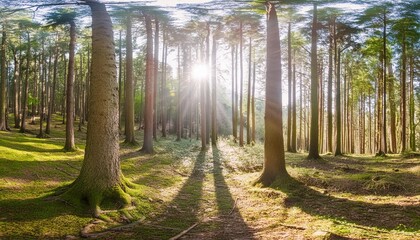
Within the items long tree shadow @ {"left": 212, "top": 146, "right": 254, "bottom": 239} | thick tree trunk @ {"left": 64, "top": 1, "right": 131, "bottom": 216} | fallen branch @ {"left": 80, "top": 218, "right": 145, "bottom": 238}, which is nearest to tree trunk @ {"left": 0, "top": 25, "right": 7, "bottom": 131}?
long tree shadow @ {"left": 212, "top": 146, "right": 254, "bottom": 239}

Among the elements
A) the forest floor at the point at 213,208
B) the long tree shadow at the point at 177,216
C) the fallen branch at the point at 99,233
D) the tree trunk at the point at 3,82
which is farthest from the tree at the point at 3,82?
the fallen branch at the point at 99,233

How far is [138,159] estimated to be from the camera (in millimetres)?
15125

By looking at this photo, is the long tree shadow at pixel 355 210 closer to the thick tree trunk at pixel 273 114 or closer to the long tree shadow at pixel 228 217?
the thick tree trunk at pixel 273 114

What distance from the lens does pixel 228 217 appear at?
24.8 feet

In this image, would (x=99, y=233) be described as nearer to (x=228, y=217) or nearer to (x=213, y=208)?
(x=228, y=217)

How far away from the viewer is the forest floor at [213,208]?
19.0ft

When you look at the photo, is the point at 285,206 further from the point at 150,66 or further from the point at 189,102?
the point at 189,102

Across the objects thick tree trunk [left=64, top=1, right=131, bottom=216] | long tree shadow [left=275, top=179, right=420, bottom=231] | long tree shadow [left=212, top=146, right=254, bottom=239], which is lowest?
long tree shadow [left=212, top=146, right=254, bottom=239]

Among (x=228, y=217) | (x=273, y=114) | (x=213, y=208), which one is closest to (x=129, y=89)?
(x=273, y=114)

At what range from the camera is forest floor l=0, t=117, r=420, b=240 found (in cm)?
580

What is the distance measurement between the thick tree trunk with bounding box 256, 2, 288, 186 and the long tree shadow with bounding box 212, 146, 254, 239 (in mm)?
1409

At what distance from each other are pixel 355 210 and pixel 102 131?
5965 mm

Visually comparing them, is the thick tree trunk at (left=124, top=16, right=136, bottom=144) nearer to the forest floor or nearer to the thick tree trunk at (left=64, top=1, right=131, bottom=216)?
the forest floor

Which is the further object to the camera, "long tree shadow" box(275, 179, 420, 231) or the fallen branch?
"long tree shadow" box(275, 179, 420, 231)
